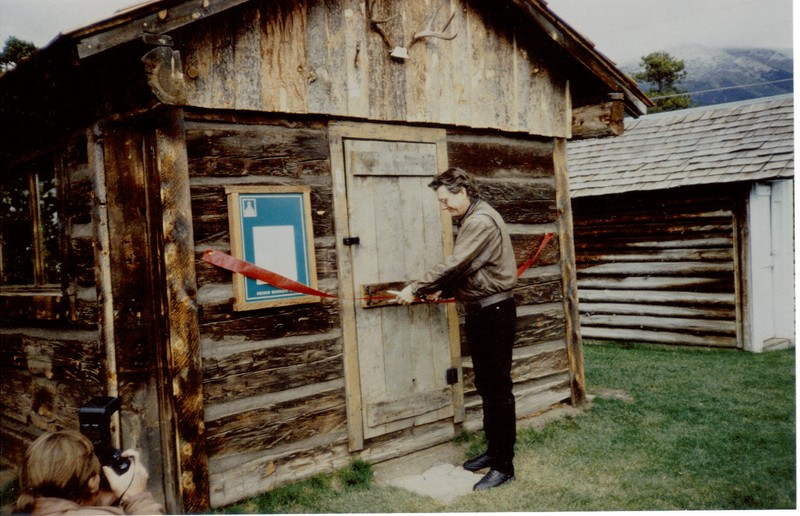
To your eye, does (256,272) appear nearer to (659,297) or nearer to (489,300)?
(489,300)

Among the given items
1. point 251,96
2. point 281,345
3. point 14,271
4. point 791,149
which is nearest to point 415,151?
point 251,96

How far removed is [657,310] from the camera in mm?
9930

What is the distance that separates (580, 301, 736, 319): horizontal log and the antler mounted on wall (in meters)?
6.50

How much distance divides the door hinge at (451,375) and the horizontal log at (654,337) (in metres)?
5.96

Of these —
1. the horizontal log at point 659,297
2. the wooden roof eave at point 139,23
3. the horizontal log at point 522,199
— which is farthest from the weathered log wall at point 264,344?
the horizontal log at point 659,297

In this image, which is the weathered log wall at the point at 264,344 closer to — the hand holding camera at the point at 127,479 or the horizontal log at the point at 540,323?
the hand holding camera at the point at 127,479

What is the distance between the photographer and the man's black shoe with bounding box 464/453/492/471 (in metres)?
4.55

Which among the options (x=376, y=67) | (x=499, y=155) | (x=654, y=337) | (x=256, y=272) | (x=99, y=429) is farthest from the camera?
(x=654, y=337)

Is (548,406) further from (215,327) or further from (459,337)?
(215,327)

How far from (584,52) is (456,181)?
2280mm

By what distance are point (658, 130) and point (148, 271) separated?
9.51 meters

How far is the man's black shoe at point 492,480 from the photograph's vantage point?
13.8ft

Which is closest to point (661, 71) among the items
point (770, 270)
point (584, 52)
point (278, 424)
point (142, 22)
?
point (770, 270)

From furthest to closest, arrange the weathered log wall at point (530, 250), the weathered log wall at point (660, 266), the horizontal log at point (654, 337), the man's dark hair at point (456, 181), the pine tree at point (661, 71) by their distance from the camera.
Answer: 1. the horizontal log at point (654, 337)
2. the weathered log wall at point (660, 266)
3. the pine tree at point (661, 71)
4. the weathered log wall at point (530, 250)
5. the man's dark hair at point (456, 181)
